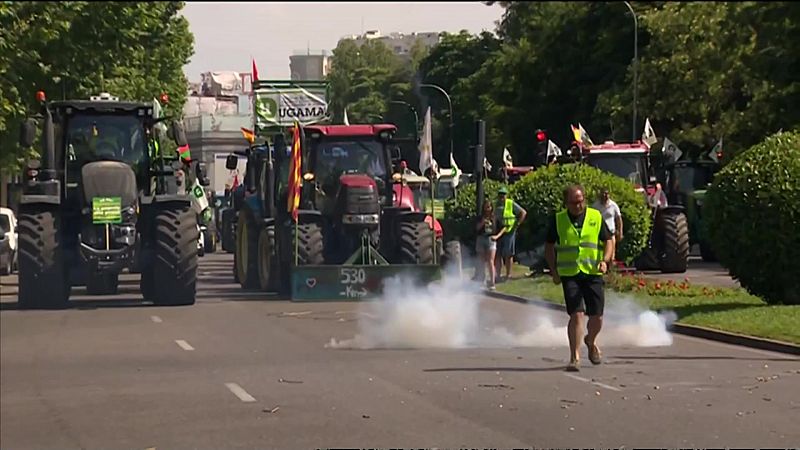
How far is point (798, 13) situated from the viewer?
37781mm

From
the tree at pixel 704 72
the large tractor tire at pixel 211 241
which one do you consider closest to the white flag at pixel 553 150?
the tree at pixel 704 72

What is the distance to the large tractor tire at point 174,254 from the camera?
23547mm

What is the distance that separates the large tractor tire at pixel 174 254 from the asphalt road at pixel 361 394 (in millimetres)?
3098

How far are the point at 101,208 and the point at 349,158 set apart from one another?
170 inches

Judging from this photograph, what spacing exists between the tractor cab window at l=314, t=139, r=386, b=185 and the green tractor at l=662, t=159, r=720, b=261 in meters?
15.6

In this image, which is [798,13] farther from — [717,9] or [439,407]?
[439,407]

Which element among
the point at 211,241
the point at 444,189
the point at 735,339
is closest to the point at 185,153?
the point at 444,189

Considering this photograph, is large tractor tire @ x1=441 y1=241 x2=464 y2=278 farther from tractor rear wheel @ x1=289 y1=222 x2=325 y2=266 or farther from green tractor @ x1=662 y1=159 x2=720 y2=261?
green tractor @ x1=662 y1=159 x2=720 y2=261

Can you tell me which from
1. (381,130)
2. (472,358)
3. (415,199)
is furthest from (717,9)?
(472,358)

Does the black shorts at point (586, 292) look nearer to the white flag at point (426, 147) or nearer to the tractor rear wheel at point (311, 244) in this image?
the white flag at point (426, 147)

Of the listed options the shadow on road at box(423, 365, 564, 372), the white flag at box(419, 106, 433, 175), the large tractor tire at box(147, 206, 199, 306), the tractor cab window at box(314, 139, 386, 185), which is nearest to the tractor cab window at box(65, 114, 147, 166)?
the large tractor tire at box(147, 206, 199, 306)

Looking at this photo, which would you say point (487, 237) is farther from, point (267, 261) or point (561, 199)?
point (267, 261)

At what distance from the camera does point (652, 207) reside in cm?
3206

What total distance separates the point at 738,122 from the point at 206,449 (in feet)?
116
